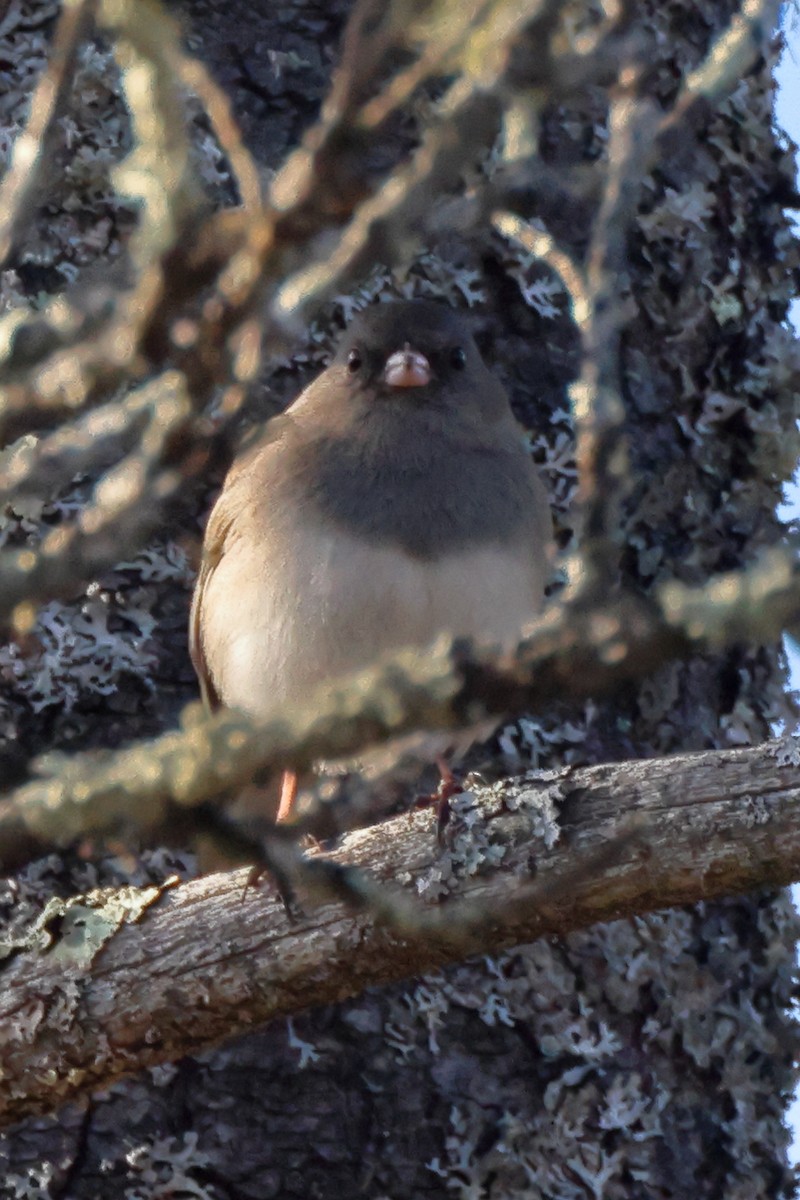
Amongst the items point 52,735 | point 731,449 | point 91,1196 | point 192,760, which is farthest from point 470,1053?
point 192,760

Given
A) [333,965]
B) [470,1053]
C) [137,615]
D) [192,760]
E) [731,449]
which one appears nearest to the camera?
[192,760]

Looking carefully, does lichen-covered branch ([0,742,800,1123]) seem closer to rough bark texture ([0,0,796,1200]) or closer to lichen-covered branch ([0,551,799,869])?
rough bark texture ([0,0,796,1200])

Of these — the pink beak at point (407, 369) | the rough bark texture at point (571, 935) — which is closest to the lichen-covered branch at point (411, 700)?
the rough bark texture at point (571, 935)

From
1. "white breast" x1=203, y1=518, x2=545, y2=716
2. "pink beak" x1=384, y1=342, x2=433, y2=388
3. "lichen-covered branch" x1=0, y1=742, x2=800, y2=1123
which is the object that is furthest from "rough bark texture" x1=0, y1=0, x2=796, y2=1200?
"lichen-covered branch" x1=0, y1=742, x2=800, y2=1123

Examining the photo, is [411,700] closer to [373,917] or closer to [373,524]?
[373,917]

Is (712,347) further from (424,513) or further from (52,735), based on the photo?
(52,735)

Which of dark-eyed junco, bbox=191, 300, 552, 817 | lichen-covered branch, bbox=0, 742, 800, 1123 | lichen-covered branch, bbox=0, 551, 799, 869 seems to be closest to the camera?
lichen-covered branch, bbox=0, 551, 799, 869

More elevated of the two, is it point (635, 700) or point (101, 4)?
point (101, 4)
